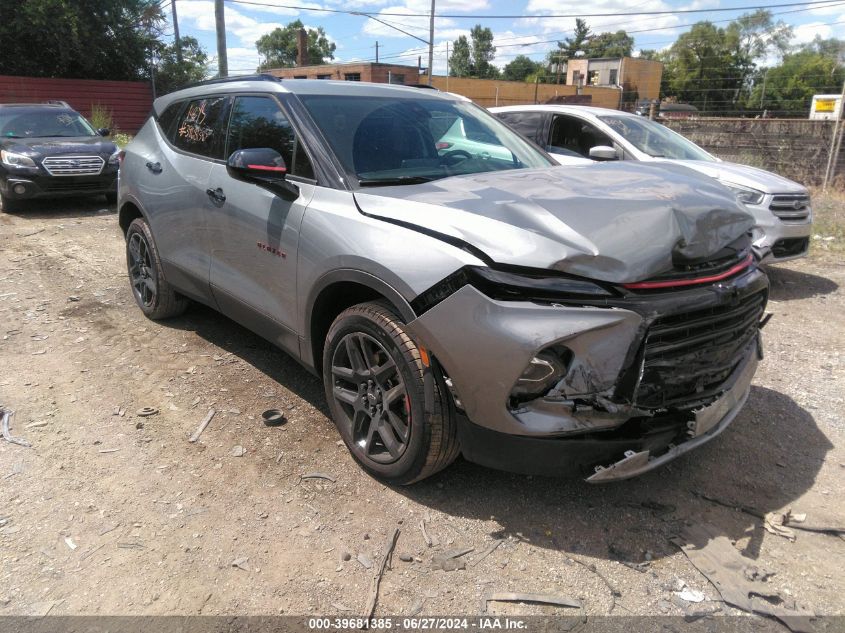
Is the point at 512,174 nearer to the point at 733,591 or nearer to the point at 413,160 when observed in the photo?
the point at 413,160

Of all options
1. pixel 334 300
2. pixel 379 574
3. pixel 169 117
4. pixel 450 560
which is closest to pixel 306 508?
pixel 379 574

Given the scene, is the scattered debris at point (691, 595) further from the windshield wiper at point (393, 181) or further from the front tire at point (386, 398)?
the windshield wiper at point (393, 181)

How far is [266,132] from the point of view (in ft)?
12.2

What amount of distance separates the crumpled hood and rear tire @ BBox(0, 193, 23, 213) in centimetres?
942

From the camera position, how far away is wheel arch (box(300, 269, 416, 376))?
107 inches

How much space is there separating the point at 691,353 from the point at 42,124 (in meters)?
11.8

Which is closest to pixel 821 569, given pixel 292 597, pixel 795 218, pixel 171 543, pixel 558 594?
pixel 558 594

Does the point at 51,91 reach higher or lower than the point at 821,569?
higher

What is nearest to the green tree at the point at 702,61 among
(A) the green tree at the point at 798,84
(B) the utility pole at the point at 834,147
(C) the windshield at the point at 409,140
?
(A) the green tree at the point at 798,84

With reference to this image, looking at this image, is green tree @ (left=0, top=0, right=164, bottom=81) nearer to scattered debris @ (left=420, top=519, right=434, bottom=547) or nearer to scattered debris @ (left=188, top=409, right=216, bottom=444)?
scattered debris @ (left=188, top=409, right=216, bottom=444)

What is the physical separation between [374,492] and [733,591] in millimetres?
1563

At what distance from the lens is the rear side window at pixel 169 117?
4770 millimetres

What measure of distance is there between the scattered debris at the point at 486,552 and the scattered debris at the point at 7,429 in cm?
248

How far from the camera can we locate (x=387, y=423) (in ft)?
9.74
